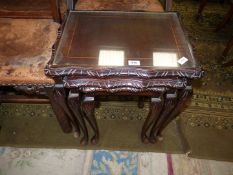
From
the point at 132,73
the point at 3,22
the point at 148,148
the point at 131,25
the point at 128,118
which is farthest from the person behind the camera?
the point at 128,118

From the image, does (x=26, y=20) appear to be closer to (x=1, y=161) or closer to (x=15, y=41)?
(x=15, y=41)

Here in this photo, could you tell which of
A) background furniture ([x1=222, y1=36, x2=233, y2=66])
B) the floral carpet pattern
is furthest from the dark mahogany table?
background furniture ([x1=222, y1=36, x2=233, y2=66])

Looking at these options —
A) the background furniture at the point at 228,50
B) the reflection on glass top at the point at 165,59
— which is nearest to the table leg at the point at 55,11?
the reflection on glass top at the point at 165,59

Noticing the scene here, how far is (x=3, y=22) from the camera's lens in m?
1.26

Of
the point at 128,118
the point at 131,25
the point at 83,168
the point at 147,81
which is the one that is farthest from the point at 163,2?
the point at 83,168

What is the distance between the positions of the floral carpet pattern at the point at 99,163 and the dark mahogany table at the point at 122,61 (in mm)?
318

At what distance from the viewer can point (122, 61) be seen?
3.04ft

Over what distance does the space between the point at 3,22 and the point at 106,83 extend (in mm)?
782

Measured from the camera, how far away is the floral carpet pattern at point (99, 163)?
133 centimetres

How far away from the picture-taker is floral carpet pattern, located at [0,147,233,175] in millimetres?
1331

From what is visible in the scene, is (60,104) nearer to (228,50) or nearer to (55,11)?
(55,11)

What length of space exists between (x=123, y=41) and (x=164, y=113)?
0.41 meters

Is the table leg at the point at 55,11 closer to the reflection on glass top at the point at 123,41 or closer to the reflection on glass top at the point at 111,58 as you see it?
the reflection on glass top at the point at 123,41

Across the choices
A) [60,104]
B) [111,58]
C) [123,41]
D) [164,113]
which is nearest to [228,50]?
[164,113]
